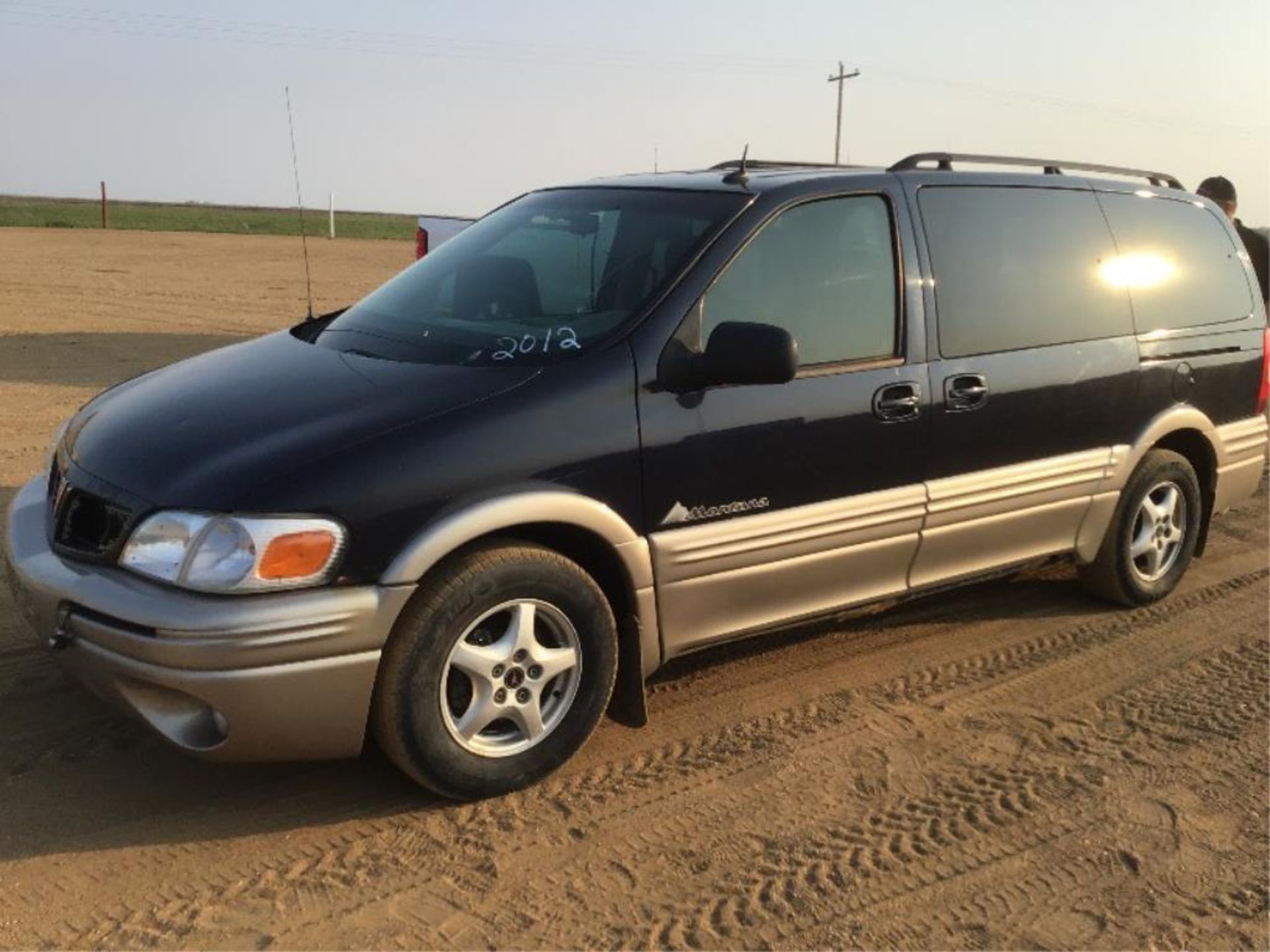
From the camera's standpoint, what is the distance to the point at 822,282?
4.16 meters

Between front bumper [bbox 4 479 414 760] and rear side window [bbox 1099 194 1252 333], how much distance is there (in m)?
3.60

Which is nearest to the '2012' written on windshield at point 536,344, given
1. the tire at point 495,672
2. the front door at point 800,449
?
the front door at point 800,449

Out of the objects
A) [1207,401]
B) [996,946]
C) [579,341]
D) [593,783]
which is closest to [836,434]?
[579,341]

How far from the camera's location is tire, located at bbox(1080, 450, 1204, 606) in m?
5.23

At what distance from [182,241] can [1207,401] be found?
27.9 metres

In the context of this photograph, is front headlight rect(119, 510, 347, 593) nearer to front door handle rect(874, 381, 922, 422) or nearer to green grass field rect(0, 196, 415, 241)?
front door handle rect(874, 381, 922, 422)

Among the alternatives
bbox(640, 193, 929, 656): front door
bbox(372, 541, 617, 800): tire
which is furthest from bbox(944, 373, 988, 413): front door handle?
bbox(372, 541, 617, 800): tire

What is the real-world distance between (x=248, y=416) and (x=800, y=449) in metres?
1.73

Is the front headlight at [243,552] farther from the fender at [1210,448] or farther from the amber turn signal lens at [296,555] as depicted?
the fender at [1210,448]

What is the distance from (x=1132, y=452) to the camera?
16.7ft

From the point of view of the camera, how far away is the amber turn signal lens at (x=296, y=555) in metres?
3.05

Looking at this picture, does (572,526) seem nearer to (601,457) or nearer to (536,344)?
(601,457)

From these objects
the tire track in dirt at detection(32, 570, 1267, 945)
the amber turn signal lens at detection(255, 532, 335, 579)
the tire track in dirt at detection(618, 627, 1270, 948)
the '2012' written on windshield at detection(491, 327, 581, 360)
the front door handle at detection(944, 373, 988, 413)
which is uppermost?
the '2012' written on windshield at detection(491, 327, 581, 360)

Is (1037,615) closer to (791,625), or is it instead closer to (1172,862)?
(791,625)
